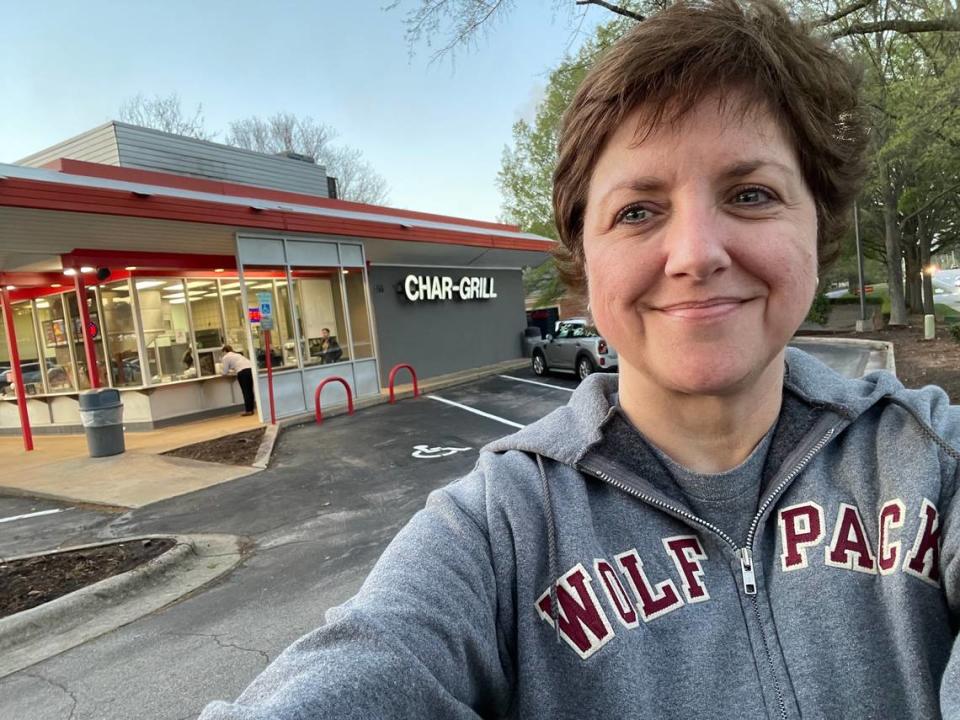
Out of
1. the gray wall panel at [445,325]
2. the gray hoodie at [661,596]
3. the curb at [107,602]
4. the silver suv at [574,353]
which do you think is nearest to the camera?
the gray hoodie at [661,596]

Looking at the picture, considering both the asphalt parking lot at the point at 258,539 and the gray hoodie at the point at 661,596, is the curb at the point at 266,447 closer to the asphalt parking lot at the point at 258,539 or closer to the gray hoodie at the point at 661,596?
the asphalt parking lot at the point at 258,539

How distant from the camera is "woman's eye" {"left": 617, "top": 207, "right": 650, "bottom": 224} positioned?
116 centimetres

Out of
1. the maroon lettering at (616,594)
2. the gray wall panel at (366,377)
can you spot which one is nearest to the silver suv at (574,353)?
the gray wall panel at (366,377)

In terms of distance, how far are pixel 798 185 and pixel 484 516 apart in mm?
936

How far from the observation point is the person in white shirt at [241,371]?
41.7ft

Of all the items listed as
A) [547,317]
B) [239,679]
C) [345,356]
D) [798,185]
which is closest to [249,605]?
[239,679]

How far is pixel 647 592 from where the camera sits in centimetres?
110

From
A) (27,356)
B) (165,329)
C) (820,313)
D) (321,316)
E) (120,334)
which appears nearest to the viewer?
(120,334)

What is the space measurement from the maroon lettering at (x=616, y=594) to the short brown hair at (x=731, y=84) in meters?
0.81

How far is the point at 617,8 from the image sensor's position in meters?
7.43

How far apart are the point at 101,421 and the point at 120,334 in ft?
12.1

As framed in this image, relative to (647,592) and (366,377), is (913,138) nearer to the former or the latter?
(366,377)

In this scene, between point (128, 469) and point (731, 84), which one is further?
point (128, 469)

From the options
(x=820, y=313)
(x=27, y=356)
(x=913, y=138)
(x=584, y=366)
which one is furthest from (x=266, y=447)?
(x=820, y=313)
